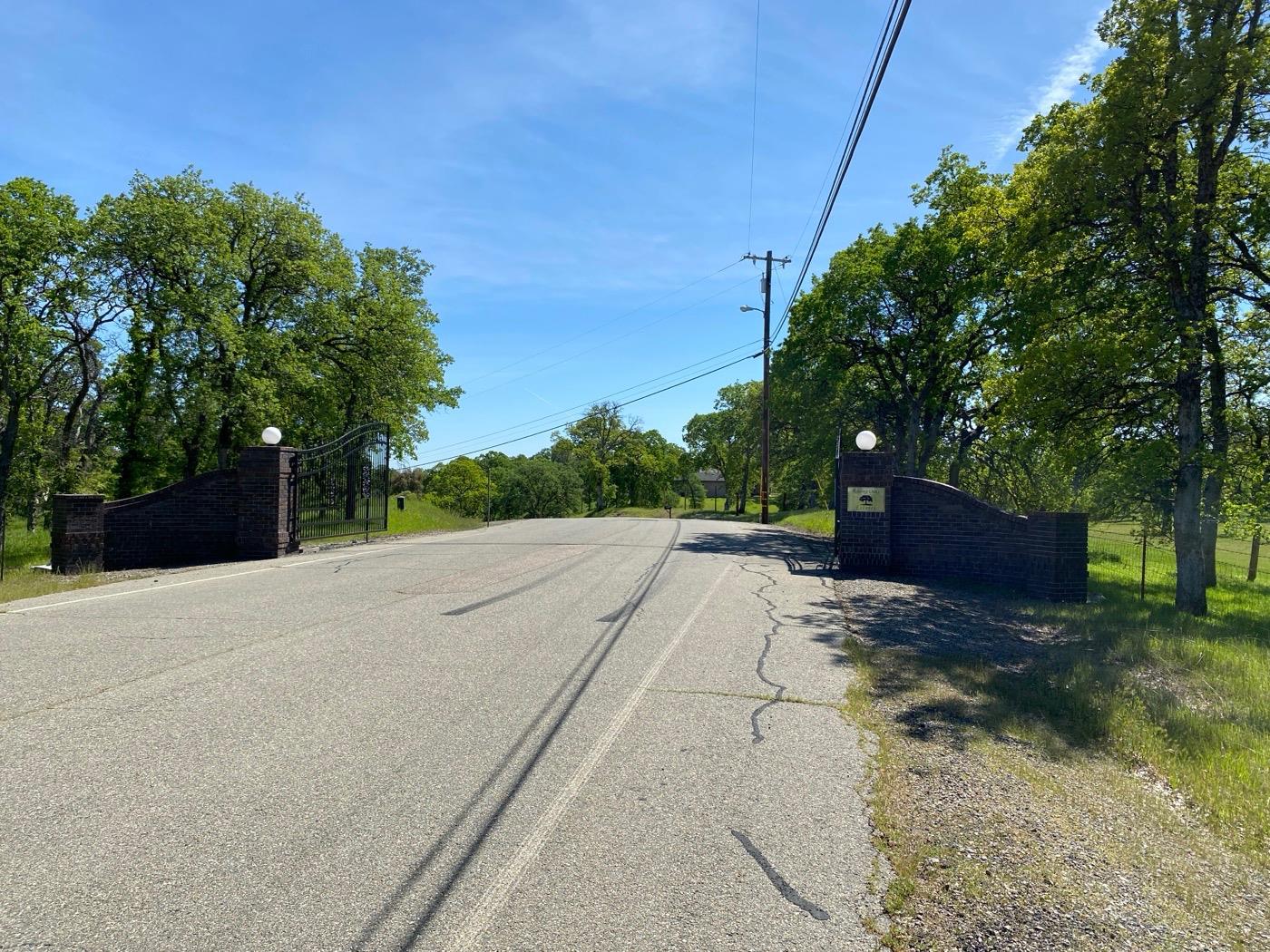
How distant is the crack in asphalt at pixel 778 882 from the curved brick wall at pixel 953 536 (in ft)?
34.2

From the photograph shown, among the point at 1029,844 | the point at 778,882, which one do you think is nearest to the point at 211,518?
the point at 778,882

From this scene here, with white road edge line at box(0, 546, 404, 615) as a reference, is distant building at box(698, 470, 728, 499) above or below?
above

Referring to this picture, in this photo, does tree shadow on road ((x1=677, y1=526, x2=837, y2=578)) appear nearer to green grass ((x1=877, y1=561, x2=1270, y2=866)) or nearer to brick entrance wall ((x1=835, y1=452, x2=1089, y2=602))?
brick entrance wall ((x1=835, y1=452, x2=1089, y2=602))

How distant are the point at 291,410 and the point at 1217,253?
30030 mm

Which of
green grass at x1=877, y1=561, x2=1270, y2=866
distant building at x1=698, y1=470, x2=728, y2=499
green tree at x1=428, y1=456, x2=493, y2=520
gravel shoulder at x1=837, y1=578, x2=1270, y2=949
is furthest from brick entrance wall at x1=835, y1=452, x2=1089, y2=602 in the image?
distant building at x1=698, y1=470, x2=728, y2=499

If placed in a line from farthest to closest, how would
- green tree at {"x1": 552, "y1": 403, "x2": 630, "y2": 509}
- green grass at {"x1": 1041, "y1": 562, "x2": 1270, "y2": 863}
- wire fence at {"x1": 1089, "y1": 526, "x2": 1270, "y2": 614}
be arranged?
green tree at {"x1": 552, "y1": 403, "x2": 630, "y2": 509} → wire fence at {"x1": 1089, "y1": 526, "x2": 1270, "y2": 614} → green grass at {"x1": 1041, "y1": 562, "x2": 1270, "y2": 863}

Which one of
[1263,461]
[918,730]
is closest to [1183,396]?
[1263,461]

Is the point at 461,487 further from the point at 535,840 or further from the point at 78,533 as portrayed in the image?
the point at 535,840

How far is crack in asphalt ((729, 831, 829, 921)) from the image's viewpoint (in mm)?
2855

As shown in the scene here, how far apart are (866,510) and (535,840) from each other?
11.4 metres

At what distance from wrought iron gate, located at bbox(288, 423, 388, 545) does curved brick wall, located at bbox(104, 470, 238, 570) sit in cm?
123

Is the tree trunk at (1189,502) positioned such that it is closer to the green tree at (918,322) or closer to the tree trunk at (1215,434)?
the tree trunk at (1215,434)

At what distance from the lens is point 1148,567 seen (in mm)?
19750

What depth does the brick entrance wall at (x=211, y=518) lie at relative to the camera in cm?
1389
